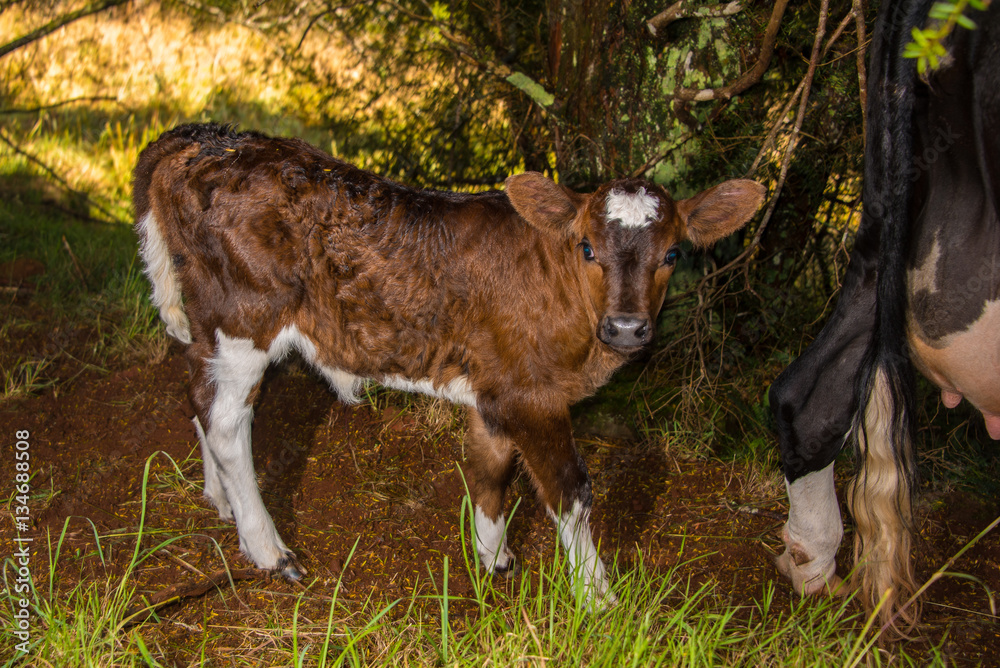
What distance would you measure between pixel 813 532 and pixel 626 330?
1.19 m

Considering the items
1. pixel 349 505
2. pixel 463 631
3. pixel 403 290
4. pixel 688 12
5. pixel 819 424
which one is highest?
pixel 688 12

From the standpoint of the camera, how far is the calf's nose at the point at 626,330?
2908 mm

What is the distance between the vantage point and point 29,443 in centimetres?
398

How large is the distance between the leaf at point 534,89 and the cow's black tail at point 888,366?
206 cm

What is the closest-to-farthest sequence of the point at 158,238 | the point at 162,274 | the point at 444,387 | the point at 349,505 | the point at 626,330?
1. the point at 626,330
2. the point at 444,387
3. the point at 158,238
4. the point at 162,274
5. the point at 349,505

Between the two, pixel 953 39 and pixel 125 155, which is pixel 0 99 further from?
pixel 953 39

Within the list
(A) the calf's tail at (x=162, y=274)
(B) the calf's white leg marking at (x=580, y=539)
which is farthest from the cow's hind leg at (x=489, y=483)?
(A) the calf's tail at (x=162, y=274)

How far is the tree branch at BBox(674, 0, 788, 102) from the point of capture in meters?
3.44

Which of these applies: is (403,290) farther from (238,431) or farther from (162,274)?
(162,274)

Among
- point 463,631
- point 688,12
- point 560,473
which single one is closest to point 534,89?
point 688,12

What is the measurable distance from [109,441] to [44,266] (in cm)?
237

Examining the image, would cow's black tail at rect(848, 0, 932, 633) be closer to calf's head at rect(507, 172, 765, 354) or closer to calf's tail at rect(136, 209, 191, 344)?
calf's head at rect(507, 172, 765, 354)

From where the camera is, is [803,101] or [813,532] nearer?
[813,532]

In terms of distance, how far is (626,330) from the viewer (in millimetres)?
2906
